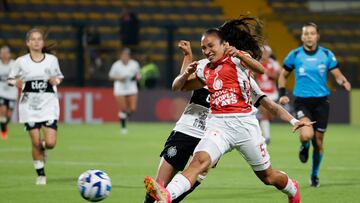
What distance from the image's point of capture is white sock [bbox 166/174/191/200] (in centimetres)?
888

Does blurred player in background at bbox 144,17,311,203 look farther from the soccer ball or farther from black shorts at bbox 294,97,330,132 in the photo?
black shorts at bbox 294,97,330,132

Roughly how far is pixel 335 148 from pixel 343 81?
6735mm

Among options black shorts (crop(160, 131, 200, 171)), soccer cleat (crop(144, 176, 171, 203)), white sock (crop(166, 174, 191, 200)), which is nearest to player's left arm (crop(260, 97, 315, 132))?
black shorts (crop(160, 131, 200, 171))

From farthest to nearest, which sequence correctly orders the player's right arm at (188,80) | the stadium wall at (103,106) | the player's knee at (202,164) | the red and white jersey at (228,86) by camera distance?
the stadium wall at (103,106), the player's right arm at (188,80), the red and white jersey at (228,86), the player's knee at (202,164)

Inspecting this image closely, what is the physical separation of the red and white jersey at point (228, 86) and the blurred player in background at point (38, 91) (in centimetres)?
508

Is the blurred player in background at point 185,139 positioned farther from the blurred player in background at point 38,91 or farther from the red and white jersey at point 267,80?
the red and white jersey at point 267,80

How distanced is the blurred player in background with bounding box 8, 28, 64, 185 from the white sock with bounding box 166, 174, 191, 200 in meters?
5.34

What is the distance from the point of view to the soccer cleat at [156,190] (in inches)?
340

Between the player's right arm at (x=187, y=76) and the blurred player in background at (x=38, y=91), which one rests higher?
the player's right arm at (x=187, y=76)

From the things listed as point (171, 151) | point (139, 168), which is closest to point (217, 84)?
point (171, 151)

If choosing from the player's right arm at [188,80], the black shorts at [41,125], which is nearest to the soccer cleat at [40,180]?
the black shorts at [41,125]

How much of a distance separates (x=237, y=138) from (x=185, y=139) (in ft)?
2.71

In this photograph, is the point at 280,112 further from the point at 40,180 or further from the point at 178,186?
the point at 40,180

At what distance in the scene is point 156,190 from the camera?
866 centimetres
